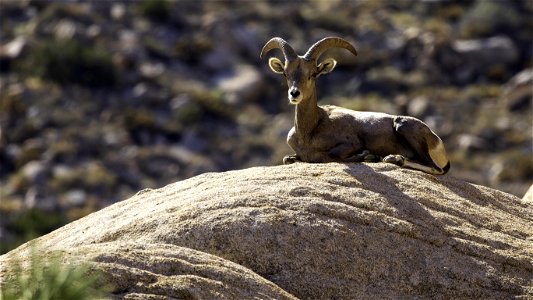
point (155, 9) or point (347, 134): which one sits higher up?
point (155, 9)

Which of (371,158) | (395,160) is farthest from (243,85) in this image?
(395,160)

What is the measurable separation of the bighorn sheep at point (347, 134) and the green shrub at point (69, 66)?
917 inches

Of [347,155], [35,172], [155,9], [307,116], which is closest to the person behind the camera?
[347,155]

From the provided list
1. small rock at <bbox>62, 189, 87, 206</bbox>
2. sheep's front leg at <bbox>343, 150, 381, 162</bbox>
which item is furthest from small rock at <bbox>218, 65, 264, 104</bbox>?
sheep's front leg at <bbox>343, 150, 381, 162</bbox>

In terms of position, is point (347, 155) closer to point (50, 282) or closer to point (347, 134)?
point (347, 134)

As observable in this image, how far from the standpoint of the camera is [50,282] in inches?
291

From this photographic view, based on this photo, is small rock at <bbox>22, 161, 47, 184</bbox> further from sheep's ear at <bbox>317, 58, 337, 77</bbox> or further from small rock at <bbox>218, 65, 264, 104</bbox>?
sheep's ear at <bbox>317, 58, 337, 77</bbox>

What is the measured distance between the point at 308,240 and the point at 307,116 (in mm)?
3097

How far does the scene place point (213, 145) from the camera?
32219mm

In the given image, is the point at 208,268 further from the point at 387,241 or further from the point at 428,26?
the point at 428,26

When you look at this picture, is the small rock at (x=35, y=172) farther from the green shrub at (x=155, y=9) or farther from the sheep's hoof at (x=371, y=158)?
the sheep's hoof at (x=371, y=158)

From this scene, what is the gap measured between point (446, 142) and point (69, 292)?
86.0ft

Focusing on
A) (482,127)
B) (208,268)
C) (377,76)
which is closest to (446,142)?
(482,127)

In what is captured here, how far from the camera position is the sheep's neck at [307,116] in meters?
12.5
